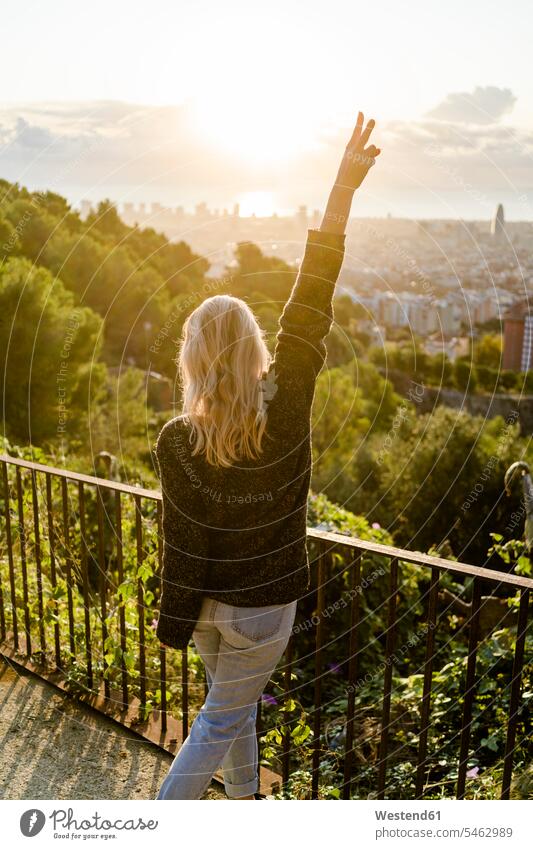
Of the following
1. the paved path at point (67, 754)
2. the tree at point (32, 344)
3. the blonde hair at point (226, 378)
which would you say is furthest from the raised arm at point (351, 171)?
the tree at point (32, 344)

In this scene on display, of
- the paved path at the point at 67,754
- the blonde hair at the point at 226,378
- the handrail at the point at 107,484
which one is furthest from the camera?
the handrail at the point at 107,484

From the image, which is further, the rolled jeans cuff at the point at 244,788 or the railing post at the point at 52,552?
the railing post at the point at 52,552

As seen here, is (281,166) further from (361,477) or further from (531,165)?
(361,477)

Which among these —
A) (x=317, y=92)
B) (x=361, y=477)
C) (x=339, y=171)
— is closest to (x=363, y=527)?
(x=317, y=92)

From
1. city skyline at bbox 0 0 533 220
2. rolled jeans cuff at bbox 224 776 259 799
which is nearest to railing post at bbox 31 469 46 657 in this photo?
rolled jeans cuff at bbox 224 776 259 799

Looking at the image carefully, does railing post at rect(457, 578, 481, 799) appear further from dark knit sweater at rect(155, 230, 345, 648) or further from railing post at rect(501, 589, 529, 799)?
dark knit sweater at rect(155, 230, 345, 648)

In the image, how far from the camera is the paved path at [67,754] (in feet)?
7.92

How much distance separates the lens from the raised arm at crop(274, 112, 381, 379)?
5.77 ft

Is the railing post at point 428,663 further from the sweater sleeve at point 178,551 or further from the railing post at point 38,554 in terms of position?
the railing post at point 38,554

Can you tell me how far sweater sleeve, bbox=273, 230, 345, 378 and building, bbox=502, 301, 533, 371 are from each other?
8.64 metres

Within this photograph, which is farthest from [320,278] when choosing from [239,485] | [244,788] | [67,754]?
[67,754]

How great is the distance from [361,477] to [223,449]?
→ 22068 mm

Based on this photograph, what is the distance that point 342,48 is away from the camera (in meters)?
3.13

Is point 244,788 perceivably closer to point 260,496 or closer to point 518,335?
point 260,496
